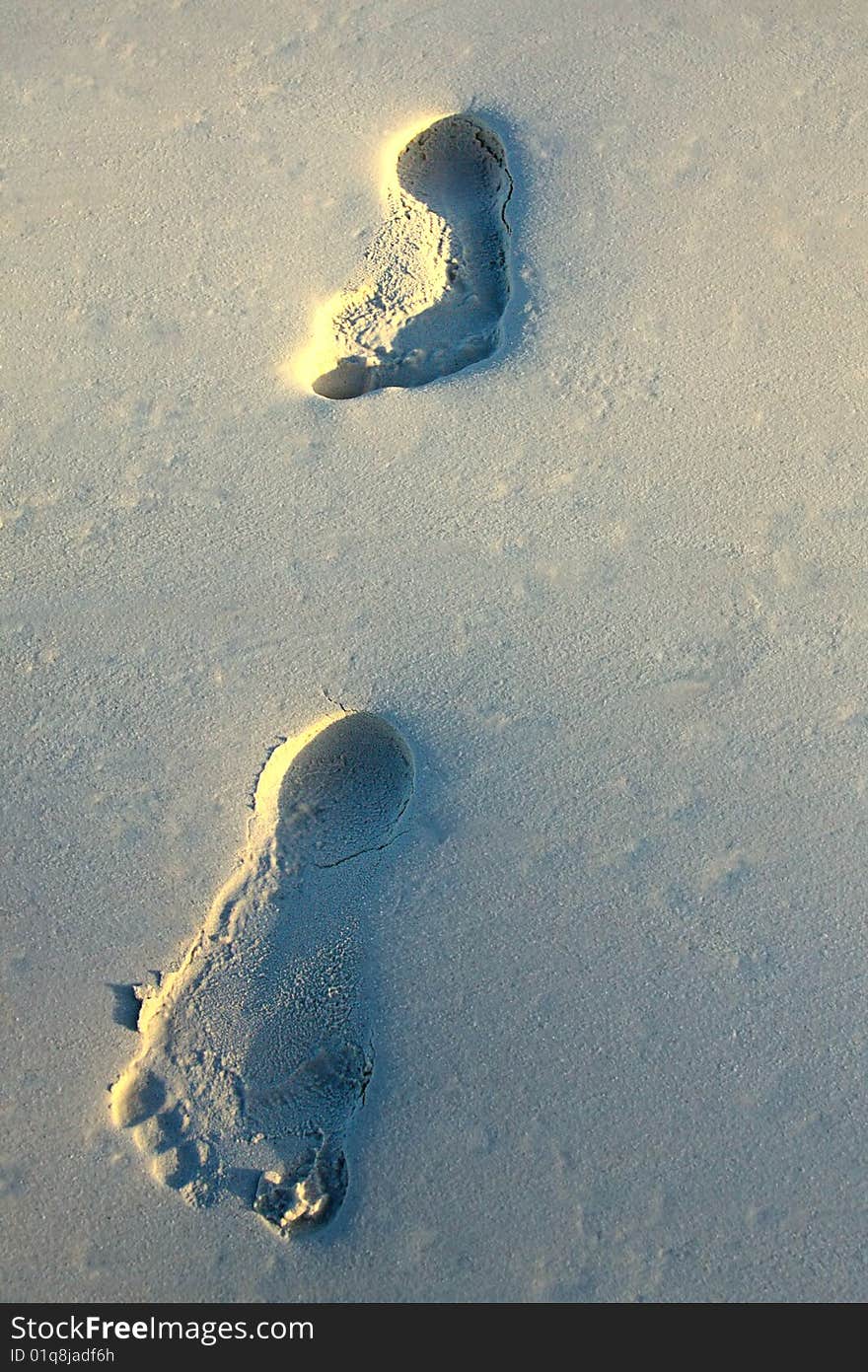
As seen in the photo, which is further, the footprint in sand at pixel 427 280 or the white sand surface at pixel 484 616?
the footprint in sand at pixel 427 280

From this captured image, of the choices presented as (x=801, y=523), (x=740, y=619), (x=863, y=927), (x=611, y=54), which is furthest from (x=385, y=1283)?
(x=611, y=54)

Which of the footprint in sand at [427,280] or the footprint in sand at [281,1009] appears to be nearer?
the footprint in sand at [281,1009]

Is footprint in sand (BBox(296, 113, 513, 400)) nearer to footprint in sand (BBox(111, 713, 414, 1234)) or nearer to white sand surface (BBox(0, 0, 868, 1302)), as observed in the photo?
white sand surface (BBox(0, 0, 868, 1302))

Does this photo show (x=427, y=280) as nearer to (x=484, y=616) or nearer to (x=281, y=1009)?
(x=484, y=616)

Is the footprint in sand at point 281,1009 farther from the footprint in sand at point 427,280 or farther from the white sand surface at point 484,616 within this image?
the footprint in sand at point 427,280

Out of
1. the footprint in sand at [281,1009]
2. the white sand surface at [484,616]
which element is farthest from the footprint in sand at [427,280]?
the footprint in sand at [281,1009]

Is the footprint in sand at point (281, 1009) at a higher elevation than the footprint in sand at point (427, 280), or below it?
below
